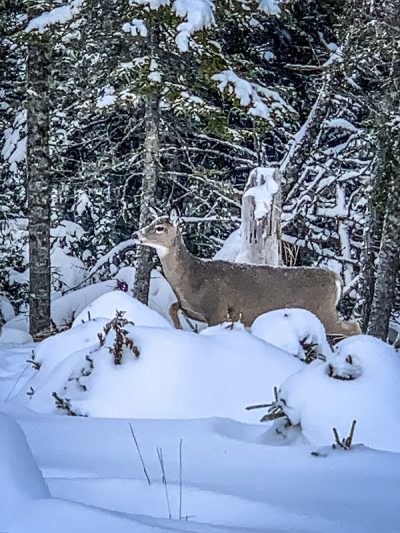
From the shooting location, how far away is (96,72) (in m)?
11.4

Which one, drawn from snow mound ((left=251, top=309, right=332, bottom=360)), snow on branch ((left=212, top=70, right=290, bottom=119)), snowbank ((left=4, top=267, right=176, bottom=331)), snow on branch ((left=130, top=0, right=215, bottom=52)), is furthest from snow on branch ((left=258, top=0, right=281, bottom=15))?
snow mound ((left=251, top=309, right=332, bottom=360))

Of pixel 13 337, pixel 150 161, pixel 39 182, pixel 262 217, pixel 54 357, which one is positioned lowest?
pixel 13 337

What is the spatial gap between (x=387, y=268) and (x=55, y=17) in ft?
17.2

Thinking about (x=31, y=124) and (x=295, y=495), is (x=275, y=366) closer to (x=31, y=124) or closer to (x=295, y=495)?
(x=295, y=495)

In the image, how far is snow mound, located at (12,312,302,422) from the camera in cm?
394

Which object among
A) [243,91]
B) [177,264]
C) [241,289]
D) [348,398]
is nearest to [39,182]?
[177,264]

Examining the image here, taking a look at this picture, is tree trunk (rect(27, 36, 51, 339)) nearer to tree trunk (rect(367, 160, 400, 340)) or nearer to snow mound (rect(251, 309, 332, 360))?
tree trunk (rect(367, 160, 400, 340))

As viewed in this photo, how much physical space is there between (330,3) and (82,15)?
541 centimetres

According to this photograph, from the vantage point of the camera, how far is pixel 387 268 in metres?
10.1

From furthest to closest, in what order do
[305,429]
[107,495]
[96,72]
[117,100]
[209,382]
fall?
[96,72]
[117,100]
[209,382]
[305,429]
[107,495]

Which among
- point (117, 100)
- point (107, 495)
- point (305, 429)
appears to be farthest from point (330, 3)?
point (107, 495)

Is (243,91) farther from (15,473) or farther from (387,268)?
(15,473)

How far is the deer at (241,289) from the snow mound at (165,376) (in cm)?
400

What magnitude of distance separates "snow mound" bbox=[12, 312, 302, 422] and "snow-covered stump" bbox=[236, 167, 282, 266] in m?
3.76
